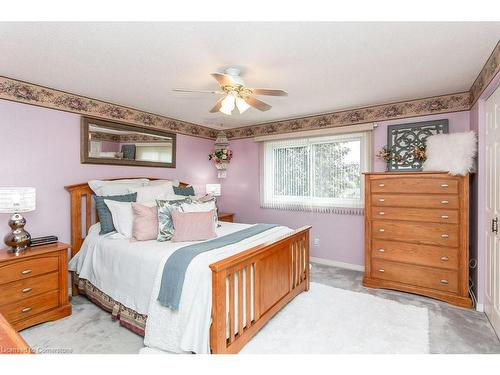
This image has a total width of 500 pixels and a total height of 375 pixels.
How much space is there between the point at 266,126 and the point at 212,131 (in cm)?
109

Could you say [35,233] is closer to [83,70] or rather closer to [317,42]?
[83,70]

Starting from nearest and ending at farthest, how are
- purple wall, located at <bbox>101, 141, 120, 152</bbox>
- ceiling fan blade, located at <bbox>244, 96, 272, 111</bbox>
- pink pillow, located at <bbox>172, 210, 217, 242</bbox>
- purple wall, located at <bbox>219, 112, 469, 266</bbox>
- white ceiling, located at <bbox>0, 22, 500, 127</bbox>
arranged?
white ceiling, located at <bbox>0, 22, 500, 127</bbox>
ceiling fan blade, located at <bbox>244, 96, 272, 111</bbox>
pink pillow, located at <bbox>172, 210, 217, 242</bbox>
purple wall, located at <bbox>101, 141, 120, 152</bbox>
purple wall, located at <bbox>219, 112, 469, 266</bbox>

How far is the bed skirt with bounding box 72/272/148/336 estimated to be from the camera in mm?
2225

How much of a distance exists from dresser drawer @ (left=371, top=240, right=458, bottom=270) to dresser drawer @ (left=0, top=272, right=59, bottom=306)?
3.45 m

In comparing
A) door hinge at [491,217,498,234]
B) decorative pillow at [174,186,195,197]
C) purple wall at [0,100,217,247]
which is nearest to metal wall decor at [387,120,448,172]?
door hinge at [491,217,498,234]

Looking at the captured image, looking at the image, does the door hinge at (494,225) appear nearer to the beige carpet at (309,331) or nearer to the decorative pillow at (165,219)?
the beige carpet at (309,331)

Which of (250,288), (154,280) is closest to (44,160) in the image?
(154,280)

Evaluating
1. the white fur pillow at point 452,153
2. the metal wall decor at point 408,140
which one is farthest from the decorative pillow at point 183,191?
the white fur pillow at point 452,153

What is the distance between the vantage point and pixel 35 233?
9.23 ft

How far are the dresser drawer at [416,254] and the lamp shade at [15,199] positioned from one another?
12.0 ft

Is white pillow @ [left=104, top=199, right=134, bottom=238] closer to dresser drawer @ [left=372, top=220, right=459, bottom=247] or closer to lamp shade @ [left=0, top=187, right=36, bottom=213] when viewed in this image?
lamp shade @ [left=0, top=187, right=36, bottom=213]

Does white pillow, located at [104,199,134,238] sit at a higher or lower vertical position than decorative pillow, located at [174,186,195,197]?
lower

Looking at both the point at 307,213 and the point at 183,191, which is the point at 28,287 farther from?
the point at 307,213
